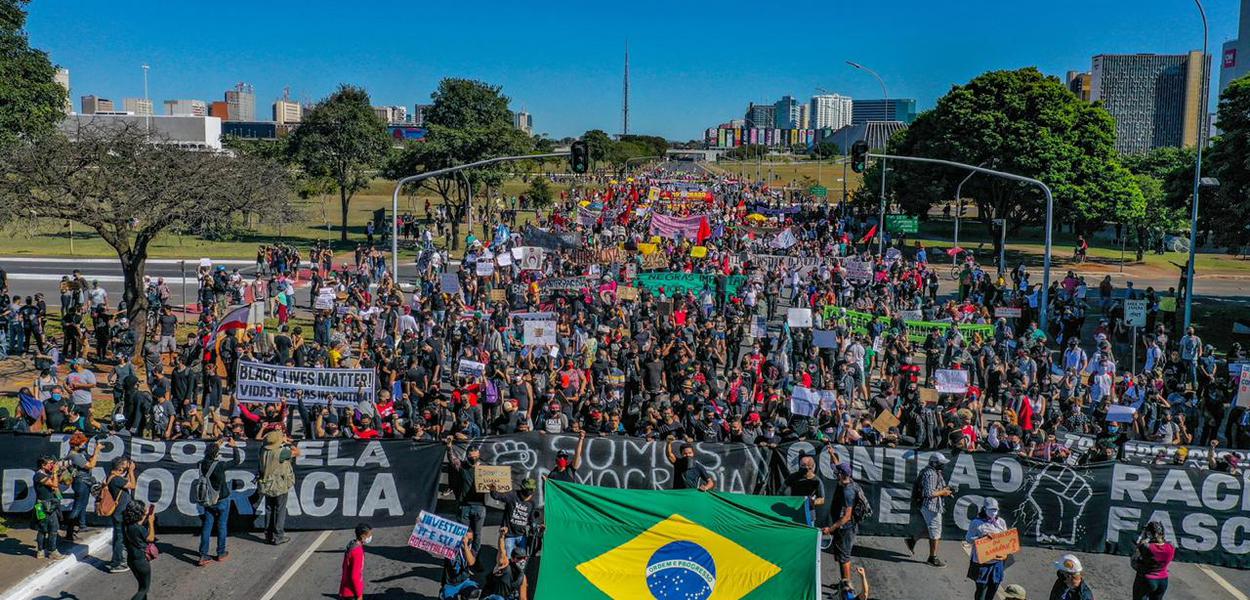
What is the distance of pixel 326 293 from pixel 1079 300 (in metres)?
19.8

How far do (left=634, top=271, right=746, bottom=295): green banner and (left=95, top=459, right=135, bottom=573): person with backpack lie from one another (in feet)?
62.7

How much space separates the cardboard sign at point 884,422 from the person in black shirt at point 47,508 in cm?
1068

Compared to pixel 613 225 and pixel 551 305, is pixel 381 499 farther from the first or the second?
pixel 613 225

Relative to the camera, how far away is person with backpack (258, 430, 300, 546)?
12.8 metres

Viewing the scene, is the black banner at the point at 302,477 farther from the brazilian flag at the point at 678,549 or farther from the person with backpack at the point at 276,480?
the brazilian flag at the point at 678,549

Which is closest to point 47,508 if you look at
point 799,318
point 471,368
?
point 471,368

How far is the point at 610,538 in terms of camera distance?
10086 millimetres

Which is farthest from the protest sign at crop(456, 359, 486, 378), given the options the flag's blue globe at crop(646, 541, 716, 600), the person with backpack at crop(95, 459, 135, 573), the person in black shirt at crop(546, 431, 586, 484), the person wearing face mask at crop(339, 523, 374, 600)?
the flag's blue globe at crop(646, 541, 716, 600)

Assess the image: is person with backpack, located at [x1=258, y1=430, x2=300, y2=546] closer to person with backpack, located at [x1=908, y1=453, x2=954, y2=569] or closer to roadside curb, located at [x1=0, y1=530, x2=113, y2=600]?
roadside curb, located at [x1=0, y1=530, x2=113, y2=600]

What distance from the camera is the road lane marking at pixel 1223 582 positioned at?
11863 millimetres

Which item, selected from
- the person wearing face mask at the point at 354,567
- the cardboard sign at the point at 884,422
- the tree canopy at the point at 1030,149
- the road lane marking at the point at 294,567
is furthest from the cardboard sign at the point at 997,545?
the tree canopy at the point at 1030,149

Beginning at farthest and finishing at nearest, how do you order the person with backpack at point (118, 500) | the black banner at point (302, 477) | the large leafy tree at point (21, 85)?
the large leafy tree at point (21, 85), the black banner at point (302, 477), the person with backpack at point (118, 500)

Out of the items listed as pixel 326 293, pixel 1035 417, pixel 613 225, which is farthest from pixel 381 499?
pixel 613 225

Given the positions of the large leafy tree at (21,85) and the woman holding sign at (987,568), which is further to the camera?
the large leafy tree at (21,85)
